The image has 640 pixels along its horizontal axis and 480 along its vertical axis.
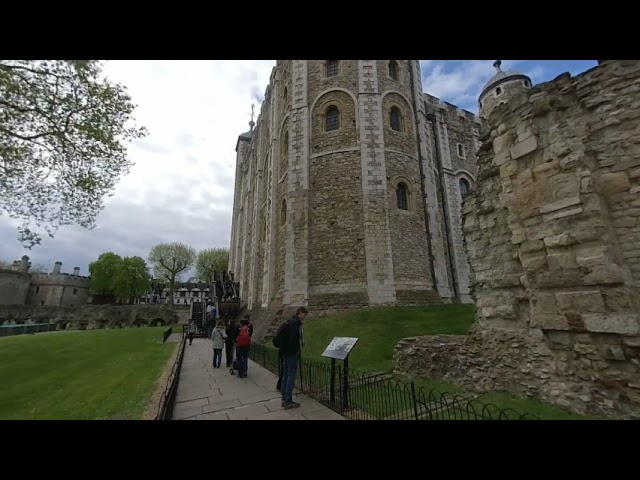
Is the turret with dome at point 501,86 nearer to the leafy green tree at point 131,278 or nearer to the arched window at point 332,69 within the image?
the arched window at point 332,69

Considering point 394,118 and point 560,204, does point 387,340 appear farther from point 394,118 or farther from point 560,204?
point 394,118

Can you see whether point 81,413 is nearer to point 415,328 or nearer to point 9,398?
point 9,398

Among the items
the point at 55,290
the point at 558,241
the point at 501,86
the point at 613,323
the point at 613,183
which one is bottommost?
the point at 613,323

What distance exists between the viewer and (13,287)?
42.2 metres

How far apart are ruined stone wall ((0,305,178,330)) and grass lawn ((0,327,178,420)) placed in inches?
987

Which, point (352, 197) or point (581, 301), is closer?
point (581, 301)

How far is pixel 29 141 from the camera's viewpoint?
418 inches

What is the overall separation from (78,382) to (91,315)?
3614 cm

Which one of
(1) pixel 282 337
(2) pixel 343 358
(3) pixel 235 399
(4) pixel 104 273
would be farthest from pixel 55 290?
(2) pixel 343 358

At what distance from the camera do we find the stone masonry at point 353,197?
47.6 feet

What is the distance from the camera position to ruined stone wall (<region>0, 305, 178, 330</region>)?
3525 cm

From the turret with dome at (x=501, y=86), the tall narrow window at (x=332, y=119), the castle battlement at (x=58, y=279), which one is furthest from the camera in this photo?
the castle battlement at (x=58, y=279)

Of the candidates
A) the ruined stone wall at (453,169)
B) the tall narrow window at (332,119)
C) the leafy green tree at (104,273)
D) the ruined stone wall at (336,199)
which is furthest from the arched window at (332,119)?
the leafy green tree at (104,273)

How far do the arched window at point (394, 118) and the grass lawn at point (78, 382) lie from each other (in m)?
16.0
